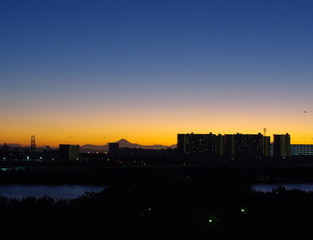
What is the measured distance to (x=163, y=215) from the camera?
21141 mm

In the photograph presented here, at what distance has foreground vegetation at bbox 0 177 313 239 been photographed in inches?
477

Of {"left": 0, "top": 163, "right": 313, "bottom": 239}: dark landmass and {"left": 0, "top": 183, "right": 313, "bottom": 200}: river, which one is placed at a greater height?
{"left": 0, "top": 163, "right": 313, "bottom": 239}: dark landmass

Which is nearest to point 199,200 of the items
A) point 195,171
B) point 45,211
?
point 45,211

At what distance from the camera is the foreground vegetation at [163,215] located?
1211cm

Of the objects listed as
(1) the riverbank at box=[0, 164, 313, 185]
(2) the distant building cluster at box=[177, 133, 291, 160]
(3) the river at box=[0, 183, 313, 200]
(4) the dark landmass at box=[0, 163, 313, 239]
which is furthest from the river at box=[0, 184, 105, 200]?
(2) the distant building cluster at box=[177, 133, 291, 160]

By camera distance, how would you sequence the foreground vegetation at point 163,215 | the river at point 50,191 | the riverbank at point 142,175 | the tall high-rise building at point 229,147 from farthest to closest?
the tall high-rise building at point 229,147 → the riverbank at point 142,175 → the river at point 50,191 → the foreground vegetation at point 163,215

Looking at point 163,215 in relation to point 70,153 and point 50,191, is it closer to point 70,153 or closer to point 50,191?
point 50,191

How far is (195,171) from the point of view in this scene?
75625mm

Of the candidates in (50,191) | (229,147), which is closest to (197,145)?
(229,147)

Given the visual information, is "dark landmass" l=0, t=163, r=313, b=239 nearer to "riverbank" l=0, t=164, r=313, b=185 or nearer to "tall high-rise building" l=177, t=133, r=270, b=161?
"riverbank" l=0, t=164, r=313, b=185

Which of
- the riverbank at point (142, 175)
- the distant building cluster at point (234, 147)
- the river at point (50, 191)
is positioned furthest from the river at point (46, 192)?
the distant building cluster at point (234, 147)

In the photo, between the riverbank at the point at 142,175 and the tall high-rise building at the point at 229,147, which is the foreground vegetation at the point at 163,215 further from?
the tall high-rise building at the point at 229,147

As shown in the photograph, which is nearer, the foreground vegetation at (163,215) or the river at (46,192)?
the foreground vegetation at (163,215)

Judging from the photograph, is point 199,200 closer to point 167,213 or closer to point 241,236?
point 167,213
